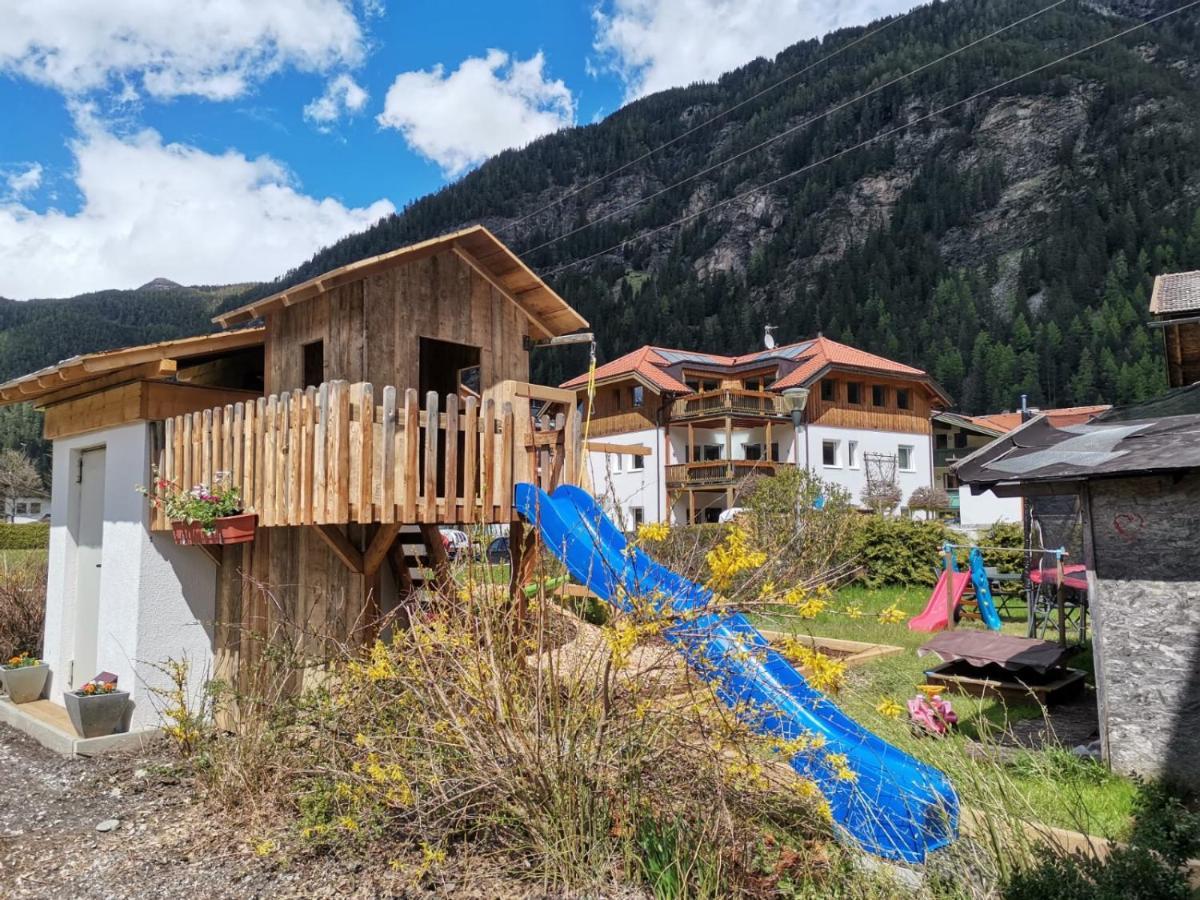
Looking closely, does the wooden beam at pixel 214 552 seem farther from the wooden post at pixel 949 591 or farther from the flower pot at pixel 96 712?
the wooden post at pixel 949 591

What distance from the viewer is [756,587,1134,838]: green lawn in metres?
3.80

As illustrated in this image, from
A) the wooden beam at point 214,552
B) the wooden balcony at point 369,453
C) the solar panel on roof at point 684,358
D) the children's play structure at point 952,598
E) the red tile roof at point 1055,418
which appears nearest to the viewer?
the wooden balcony at point 369,453

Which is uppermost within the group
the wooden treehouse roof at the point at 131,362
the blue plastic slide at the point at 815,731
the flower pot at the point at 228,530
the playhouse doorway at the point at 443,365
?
the playhouse doorway at the point at 443,365

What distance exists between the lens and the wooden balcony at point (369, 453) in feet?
20.3

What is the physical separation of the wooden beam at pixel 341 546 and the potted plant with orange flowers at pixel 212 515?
2.22ft

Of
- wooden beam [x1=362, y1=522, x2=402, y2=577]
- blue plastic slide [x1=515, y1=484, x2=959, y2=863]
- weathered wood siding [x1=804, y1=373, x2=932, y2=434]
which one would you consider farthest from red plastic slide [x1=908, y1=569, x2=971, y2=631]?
weathered wood siding [x1=804, y1=373, x2=932, y2=434]

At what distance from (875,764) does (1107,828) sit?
1.51 metres

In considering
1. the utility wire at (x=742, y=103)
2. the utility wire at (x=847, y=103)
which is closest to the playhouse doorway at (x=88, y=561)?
the utility wire at (x=847, y=103)

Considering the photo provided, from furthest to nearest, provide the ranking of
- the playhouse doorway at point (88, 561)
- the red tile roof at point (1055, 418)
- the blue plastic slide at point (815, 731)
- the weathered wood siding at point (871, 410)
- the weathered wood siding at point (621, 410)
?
the red tile roof at point (1055, 418)
the weathered wood siding at point (871, 410)
the weathered wood siding at point (621, 410)
the playhouse doorway at point (88, 561)
the blue plastic slide at point (815, 731)

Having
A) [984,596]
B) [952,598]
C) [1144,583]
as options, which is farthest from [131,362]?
[984,596]

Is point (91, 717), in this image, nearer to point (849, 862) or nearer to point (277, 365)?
point (277, 365)

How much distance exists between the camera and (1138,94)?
10256 cm

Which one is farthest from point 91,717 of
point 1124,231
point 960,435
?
point 1124,231

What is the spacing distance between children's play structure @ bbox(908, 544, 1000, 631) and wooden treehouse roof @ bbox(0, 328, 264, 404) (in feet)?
36.5
